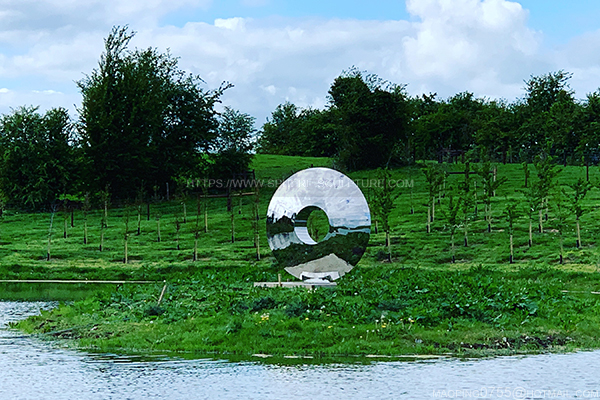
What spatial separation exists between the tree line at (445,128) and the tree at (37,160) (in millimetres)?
25145

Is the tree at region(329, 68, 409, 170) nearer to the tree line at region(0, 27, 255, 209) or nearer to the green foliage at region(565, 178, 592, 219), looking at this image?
the tree line at region(0, 27, 255, 209)

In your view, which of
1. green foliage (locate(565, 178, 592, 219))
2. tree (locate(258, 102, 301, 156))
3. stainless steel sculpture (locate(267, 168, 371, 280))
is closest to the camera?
stainless steel sculpture (locate(267, 168, 371, 280))

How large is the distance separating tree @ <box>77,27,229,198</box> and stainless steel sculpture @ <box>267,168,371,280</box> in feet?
148

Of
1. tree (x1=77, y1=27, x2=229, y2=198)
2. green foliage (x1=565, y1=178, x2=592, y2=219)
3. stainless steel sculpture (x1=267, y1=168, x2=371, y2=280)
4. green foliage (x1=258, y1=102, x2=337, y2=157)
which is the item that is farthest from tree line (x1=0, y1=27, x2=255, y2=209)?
stainless steel sculpture (x1=267, y1=168, x2=371, y2=280)

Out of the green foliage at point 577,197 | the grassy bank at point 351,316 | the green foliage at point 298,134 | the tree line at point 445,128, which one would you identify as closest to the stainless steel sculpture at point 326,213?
the grassy bank at point 351,316

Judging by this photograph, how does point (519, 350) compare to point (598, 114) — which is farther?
point (598, 114)

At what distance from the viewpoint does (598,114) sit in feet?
275

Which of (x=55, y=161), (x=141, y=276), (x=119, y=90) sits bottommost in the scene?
(x=141, y=276)

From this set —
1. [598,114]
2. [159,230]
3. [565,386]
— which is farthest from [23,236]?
[598,114]

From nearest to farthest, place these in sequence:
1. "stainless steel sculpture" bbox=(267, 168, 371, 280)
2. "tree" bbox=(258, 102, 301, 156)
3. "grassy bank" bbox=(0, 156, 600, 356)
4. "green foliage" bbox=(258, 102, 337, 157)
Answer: "grassy bank" bbox=(0, 156, 600, 356) < "stainless steel sculpture" bbox=(267, 168, 371, 280) < "green foliage" bbox=(258, 102, 337, 157) < "tree" bbox=(258, 102, 301, 156)

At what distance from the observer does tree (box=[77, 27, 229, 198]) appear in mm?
69812

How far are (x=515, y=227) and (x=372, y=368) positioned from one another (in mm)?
35204

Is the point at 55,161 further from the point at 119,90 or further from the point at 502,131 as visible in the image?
the point at 502,131

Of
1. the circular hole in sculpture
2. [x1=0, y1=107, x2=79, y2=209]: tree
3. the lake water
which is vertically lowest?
the lake water
